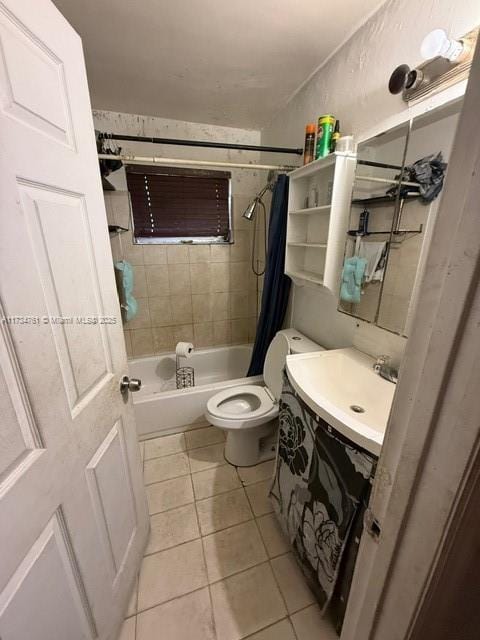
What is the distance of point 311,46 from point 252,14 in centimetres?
36

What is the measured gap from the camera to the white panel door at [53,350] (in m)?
0.52

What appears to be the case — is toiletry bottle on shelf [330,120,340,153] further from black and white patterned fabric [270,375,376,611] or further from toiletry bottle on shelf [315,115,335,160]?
black and white patterned fabric [270,375,376,611]

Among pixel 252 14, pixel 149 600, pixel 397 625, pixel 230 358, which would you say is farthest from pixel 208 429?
pixel 252 14

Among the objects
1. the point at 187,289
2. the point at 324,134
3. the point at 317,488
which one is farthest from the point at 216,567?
the point at 324,134

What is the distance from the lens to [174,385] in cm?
254

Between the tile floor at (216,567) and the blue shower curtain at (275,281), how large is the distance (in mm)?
877

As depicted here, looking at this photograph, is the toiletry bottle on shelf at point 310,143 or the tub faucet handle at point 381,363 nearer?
the tub faucet handle at point 381,363

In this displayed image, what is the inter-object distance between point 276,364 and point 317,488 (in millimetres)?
876

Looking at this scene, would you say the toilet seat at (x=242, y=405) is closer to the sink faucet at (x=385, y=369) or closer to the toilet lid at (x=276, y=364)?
the toilet lid at (x=276, y=364)

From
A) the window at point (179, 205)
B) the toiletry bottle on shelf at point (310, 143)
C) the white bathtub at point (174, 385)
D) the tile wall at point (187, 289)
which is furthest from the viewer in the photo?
the tile wall at point (187, 289)

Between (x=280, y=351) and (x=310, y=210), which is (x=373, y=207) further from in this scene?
(x=280, y=351)

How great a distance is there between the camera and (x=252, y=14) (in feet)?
3.61

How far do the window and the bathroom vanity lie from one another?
5.36ft

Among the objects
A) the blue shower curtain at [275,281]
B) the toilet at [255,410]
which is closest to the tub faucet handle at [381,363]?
the toilet at [255,410]
